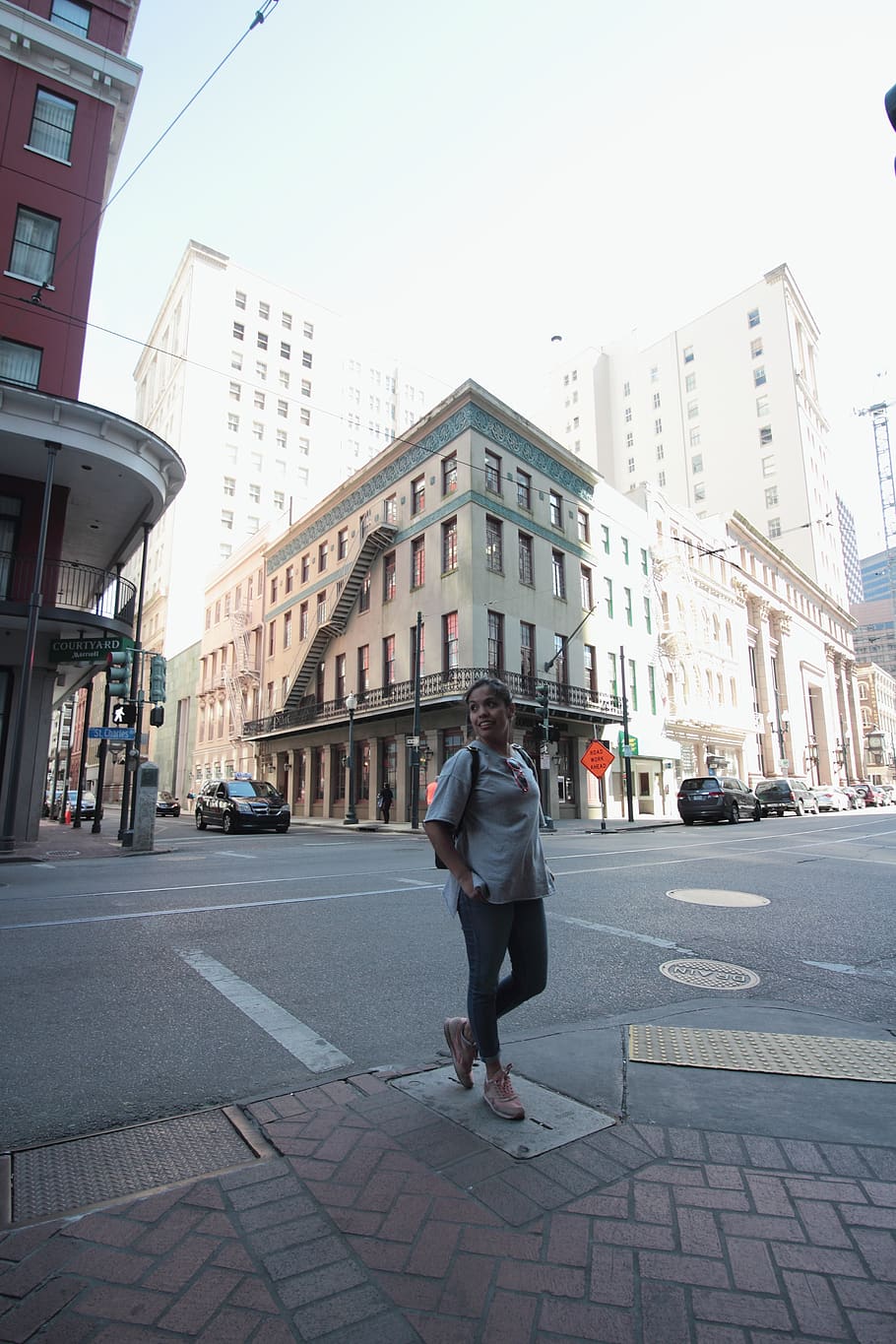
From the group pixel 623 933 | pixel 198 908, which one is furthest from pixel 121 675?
pixel 623 933

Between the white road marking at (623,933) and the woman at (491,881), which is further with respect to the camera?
the white road marking at (623,933)

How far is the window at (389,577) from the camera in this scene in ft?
109

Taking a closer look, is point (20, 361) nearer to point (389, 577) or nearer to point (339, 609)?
point (389, 577)

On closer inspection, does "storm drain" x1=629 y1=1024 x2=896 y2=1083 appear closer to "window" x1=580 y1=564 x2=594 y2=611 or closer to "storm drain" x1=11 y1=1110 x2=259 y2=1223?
"storm drain" x1=11 y1=1110 x2=259 y2=1223

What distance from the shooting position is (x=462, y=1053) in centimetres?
305

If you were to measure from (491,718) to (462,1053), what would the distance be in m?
1.46

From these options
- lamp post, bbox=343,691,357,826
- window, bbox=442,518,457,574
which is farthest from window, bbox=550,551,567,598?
lamp post, bbox=343,691,357,826

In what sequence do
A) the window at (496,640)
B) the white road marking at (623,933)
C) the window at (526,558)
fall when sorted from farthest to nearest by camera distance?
the window at (526,558) < the window at (496,640) < the white road marking at (623,933)

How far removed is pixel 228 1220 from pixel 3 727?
705 inches

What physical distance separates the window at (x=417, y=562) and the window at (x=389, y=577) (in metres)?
1.72

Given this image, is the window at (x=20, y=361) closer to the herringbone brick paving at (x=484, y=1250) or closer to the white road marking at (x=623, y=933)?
the white road marking at (x=623, y=933)

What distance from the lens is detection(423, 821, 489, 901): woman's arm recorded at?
2838mm

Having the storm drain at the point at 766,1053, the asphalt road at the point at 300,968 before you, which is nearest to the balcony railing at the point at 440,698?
the asphalt road at the point at 300,968

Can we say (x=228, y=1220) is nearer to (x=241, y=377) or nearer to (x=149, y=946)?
(x=149, y=946)
